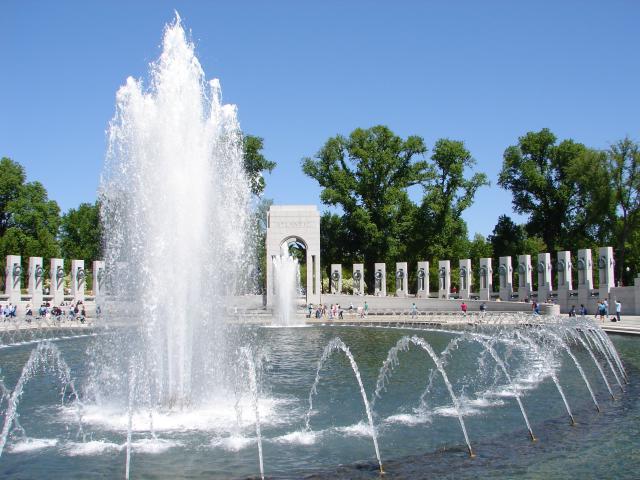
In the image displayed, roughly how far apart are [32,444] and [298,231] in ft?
135

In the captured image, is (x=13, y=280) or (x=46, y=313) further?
(x=13, y=280)

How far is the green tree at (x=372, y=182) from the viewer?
56406 millimetres

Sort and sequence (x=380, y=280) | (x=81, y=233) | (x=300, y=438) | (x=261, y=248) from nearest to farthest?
1. (x=300, y=438)
2. (x=380, y=280)
3. (x=261, y=248)
4. (x=81, y=233)

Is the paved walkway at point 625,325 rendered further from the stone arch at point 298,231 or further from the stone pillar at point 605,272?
the stone arch at point 298,231

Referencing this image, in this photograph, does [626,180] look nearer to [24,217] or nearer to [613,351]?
[613,351]

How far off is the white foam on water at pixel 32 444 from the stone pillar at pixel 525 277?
3518 centimetres

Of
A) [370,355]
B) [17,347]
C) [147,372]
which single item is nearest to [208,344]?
[147,372]

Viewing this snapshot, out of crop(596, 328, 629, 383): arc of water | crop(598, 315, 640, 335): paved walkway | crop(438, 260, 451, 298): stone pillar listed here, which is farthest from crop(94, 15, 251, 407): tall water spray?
crop(438, 260, 451, 298): stone pillar

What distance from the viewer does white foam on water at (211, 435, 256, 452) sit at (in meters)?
10.2

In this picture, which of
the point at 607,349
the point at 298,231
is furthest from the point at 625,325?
the point at 298,231

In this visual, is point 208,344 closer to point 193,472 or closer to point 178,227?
point 178,227

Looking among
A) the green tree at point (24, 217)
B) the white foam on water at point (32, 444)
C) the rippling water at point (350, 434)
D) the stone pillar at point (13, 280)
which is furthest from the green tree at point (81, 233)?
the white foam on water at point (32, 444)

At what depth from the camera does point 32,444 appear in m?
10.5

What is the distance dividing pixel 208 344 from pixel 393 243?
43.3 m
